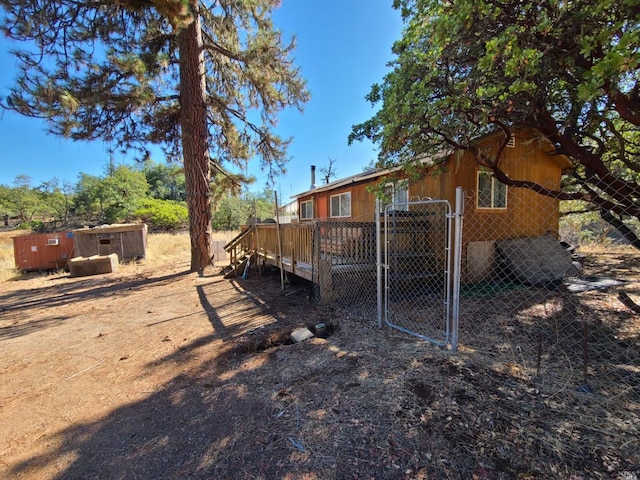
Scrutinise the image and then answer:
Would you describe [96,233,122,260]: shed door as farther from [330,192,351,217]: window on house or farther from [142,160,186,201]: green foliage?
[142,160,186,201]: green foliage

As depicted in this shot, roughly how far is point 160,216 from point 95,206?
10.4 meters

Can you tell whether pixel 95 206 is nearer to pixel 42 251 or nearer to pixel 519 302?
pixel 42 251

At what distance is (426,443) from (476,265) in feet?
20.9

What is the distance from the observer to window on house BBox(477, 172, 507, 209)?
7.31 meters

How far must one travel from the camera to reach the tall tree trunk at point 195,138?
9477 mm

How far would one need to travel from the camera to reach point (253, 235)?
966cm

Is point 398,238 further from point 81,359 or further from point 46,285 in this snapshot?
point 46,285

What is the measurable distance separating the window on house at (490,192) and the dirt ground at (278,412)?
16.9ft

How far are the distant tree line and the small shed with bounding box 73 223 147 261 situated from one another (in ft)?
63.6

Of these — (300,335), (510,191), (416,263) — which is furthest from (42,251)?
(510,191)

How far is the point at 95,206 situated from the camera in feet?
122

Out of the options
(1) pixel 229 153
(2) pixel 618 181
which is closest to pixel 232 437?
(2) pixel 618 181

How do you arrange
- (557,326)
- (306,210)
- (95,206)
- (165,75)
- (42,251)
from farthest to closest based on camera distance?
(95,206)
(306,210)
(42,251)
(165,75)
(557,326)

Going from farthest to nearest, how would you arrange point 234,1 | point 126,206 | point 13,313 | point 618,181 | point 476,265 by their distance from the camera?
1. point 126,206
2. point 234,1
3. point 476,265
4. point 13,313
5. point 618,181
